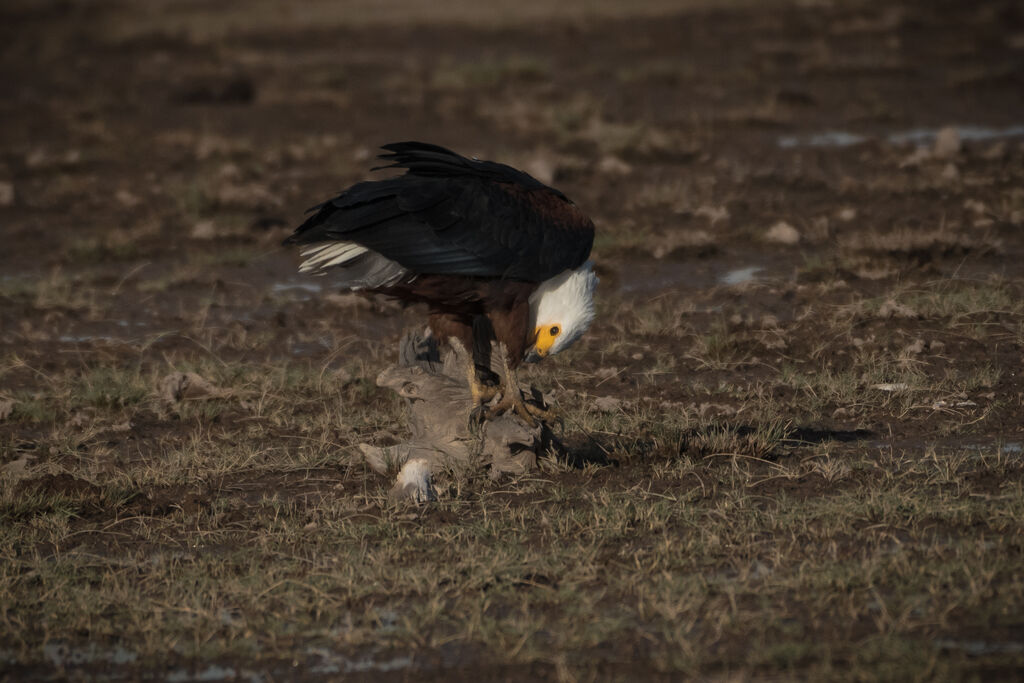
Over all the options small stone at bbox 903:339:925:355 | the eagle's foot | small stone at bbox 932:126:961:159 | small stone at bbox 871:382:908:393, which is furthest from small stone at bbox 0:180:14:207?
small stone at bbox 871:382:908:393

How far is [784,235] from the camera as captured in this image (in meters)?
10.7

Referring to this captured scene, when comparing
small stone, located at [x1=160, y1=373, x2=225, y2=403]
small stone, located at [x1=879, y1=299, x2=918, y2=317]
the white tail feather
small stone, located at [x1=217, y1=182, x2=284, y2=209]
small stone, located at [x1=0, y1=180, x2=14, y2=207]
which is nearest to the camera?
the white tail feather

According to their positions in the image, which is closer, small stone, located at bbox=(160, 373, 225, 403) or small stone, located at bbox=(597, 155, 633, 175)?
small stone, located at bbox=(160, 373, 225, 403)

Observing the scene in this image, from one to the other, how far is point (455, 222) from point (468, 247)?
134 millimetres

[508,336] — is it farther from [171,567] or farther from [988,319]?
[988,319]

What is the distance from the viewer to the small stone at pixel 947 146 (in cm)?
1330

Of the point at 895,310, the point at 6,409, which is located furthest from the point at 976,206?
the point at 6,409

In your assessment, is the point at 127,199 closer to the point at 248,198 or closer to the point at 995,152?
the point at 248,198

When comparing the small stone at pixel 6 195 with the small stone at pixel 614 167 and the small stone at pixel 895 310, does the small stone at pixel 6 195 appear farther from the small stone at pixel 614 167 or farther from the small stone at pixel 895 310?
the small stone at pixel 895 310

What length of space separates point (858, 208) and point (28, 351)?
703cm

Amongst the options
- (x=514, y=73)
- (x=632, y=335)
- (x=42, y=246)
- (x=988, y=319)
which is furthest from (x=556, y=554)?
(x=514, y=73)

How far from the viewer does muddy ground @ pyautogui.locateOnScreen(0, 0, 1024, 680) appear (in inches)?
172

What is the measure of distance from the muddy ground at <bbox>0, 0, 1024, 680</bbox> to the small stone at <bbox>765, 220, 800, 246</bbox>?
0.05 meters

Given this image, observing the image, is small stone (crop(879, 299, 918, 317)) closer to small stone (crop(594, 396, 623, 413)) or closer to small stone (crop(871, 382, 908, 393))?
small stone (crop(871, 382, 908, 393))
